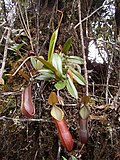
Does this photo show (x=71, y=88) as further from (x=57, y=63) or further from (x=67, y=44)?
(x=67, y=44)

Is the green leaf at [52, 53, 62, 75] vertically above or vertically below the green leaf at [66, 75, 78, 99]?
above

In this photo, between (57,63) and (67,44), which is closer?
(57,63)

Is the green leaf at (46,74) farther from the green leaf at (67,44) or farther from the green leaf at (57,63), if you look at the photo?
the green leaf at (67,44)

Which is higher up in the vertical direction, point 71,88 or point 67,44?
point 67,44

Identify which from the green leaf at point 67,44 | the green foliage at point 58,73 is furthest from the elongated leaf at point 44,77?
the green leaf at point 67,44

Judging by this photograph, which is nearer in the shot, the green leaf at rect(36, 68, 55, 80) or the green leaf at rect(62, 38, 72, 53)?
the green leaf at rect(36, 68, 55, 80)

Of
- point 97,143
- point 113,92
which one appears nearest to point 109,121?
point 97,143

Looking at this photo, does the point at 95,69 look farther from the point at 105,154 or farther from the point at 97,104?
the point at 105,154

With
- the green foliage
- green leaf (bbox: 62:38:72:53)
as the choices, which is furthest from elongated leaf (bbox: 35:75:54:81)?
green leaf (bbox: 62:38:72:53)

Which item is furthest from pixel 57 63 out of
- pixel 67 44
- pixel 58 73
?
pixel 67 44

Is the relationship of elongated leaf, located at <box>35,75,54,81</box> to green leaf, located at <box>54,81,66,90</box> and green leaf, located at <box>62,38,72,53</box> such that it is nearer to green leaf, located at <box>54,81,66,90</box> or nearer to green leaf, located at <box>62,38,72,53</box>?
green leaf, located at <box>54,81,66,90</box>

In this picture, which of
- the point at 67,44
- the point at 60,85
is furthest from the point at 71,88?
the point at 67,44

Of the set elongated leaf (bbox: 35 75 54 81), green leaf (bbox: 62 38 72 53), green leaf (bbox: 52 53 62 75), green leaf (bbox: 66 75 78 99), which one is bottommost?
green leaf (bbox: 66 75 78 99)

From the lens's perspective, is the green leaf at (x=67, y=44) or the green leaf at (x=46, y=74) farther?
the green leaf at (x=67, y=44)
